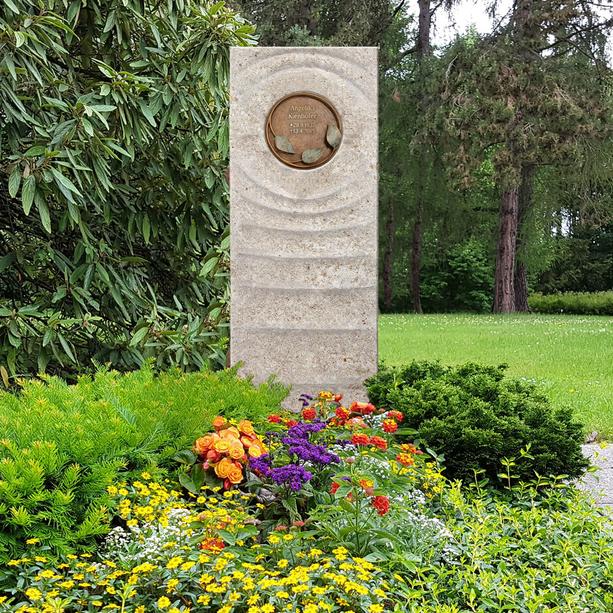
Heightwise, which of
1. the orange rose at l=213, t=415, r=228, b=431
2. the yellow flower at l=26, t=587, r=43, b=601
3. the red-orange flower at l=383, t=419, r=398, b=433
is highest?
the orange rose at l=213, t=415, r=228, b=431

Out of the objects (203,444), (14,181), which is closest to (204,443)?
(203,444)

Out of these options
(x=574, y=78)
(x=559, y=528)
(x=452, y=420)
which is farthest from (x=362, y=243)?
(x=574, y=78)

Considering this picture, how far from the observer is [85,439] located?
2.74 metres

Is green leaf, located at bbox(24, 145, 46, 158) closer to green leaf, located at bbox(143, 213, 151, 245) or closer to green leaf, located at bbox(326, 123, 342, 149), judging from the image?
green leaf, located at bbox(143, 213, 151, 245)

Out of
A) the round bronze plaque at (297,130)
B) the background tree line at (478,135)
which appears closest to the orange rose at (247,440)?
the round bronze plaque at (297,130)

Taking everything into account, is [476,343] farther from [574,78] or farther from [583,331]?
[574,78]

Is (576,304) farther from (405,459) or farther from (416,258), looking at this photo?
(405,459)

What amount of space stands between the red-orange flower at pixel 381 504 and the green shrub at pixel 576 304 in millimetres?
21146

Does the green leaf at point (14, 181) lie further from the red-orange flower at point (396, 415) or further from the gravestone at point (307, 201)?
the red-orange flower at point (396, 415)

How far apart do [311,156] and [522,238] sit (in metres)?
17.4

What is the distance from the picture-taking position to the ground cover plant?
92.8 inches

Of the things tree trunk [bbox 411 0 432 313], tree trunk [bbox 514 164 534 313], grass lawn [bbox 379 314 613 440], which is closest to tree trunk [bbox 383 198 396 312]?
tree trunk [bbox 411 0 432 313]

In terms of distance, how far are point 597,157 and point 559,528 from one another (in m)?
16.2

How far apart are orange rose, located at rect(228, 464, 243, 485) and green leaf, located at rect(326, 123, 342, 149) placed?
2.66 m
